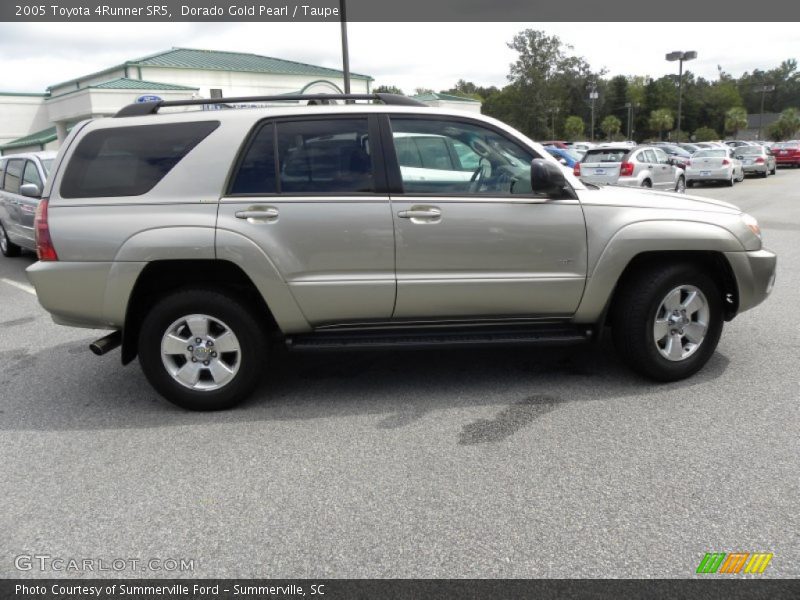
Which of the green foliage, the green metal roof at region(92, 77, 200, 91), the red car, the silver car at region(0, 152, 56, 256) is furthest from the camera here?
the green foliage

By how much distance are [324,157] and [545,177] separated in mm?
1440

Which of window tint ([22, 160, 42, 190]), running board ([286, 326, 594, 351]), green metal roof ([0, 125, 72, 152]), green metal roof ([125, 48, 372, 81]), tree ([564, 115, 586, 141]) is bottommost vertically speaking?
running board ([286, 326, 594, 351])

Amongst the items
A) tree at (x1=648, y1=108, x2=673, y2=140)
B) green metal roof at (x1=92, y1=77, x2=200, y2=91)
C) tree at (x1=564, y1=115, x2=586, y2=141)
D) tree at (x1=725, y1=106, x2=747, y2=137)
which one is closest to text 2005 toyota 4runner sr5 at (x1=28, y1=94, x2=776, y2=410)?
green metal roof at (x1=92, y1=77, x2=200, y2=91)

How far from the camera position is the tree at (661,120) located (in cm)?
9150

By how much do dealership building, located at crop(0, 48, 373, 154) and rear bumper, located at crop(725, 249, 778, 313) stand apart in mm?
26326

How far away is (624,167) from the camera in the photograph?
16375 millimetres

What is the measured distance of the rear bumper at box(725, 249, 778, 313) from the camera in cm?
457

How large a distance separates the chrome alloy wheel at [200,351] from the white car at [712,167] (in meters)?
24.2

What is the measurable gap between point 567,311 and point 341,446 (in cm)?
181

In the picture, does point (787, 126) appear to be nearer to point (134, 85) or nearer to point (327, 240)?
point (134, 85)

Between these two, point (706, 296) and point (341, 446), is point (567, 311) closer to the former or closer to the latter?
point (706, 296)

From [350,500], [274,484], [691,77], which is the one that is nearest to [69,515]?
[274,484]

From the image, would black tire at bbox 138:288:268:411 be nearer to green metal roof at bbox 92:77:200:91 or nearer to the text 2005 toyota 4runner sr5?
the text 2005 toyota 4runner sr5

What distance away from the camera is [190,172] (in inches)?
166
